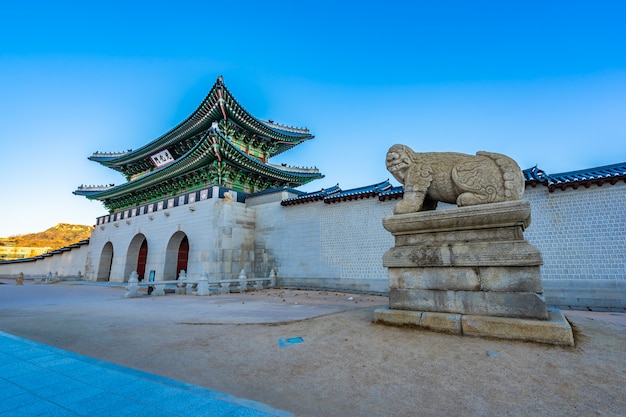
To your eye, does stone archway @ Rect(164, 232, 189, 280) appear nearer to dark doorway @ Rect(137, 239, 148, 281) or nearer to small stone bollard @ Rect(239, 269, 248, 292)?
dark doorway @ Rect(137, 239, 148, 281)

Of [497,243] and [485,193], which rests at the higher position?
[485,193]

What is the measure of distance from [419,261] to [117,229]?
23.1 metres

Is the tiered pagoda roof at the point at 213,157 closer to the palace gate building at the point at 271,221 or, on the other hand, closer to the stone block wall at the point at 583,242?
the palace gate building at the point at 271,221

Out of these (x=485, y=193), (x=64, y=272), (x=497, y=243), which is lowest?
(x=64, y=272)

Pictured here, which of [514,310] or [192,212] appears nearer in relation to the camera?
[514,310]

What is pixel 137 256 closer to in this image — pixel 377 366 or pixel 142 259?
pixel 142 259

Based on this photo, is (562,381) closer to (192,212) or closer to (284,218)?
(284,218)

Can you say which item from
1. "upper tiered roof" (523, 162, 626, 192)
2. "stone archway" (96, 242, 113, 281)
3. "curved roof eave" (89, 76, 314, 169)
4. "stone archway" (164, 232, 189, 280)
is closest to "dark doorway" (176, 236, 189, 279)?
"stone archway" (164, 232, 189, 280)

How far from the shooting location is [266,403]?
2166 millimetres

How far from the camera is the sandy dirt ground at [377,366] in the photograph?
83.0 inches

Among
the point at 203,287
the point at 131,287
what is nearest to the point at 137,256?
the point at 131,287

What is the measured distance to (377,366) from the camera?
2840 mm

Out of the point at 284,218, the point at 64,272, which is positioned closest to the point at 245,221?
the point at 284,218

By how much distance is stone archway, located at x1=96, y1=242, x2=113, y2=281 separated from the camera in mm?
20750
